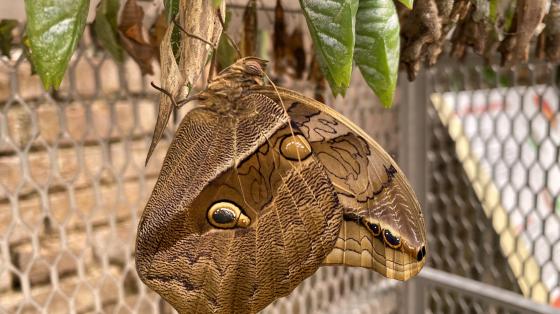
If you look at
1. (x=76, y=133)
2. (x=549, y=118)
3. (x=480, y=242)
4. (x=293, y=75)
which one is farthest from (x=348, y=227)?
(x=480, y=242)

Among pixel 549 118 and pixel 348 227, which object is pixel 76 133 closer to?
pixel 348 227

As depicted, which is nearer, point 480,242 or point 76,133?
point 76,133

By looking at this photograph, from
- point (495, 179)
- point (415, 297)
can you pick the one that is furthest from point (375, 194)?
point (415, 297)

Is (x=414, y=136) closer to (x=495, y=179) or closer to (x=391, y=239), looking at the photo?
(x=495, y=179)

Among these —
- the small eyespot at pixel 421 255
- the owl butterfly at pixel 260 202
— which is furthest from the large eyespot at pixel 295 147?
the small eyespot at pixel 421 255

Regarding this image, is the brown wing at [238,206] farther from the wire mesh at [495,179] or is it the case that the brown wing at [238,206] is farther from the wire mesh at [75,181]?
the wire mesh at [495,179]

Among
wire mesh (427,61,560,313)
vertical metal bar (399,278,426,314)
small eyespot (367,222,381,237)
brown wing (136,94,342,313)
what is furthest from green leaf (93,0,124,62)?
vertical metal bar (399,278,426,314)

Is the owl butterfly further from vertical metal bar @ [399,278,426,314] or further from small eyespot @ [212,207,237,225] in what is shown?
vertical metal bar @ [399,278,426,314]
